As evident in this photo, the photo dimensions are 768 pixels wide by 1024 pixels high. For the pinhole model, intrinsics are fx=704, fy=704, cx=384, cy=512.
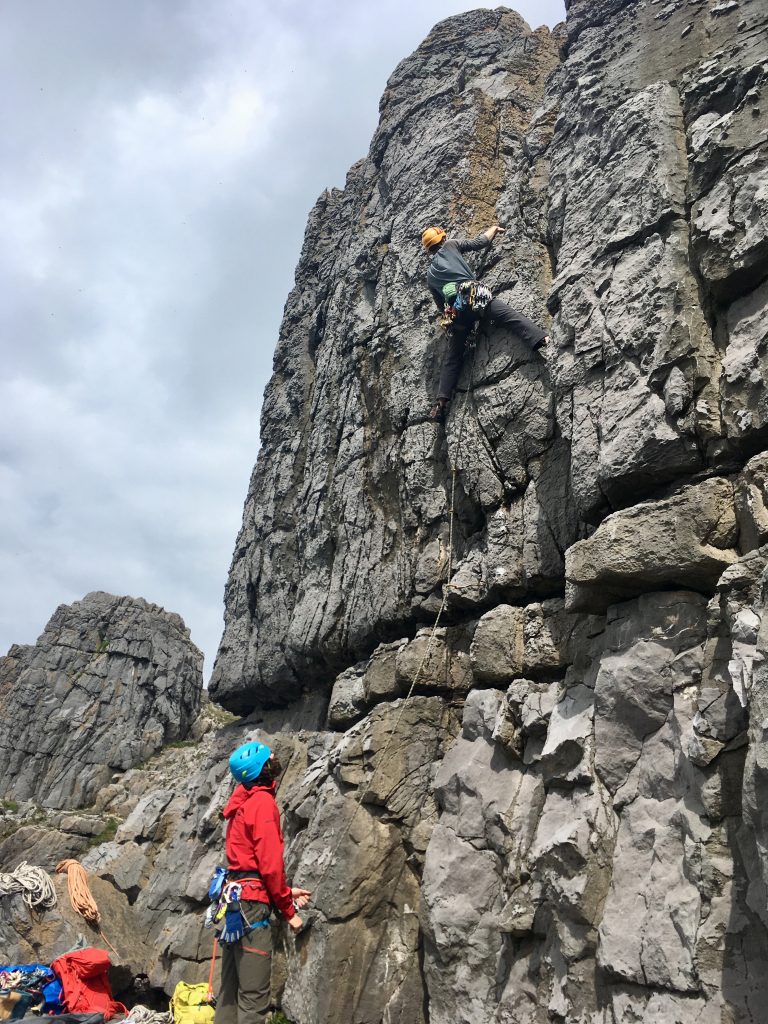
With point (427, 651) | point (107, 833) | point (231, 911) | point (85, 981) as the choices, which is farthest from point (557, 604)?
point (107, 833)

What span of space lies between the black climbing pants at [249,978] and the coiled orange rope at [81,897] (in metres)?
6.06

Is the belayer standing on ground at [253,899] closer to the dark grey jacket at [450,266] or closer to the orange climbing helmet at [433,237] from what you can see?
the dark grey jacket at [450,266]

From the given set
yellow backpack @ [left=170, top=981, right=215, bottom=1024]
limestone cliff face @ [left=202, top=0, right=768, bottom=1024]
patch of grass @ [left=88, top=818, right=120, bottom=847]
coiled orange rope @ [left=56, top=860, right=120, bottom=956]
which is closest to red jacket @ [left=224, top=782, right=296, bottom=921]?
limestone cliff face @ [left=202, top=0, right=768, bottom=1024]

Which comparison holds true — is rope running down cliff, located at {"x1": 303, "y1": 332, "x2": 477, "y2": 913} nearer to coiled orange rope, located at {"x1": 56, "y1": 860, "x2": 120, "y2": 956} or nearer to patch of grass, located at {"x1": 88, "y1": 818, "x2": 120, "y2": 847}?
coiled orange rope, located at {"x1": 56, "y1": 860, "x2": 120, "y2": 956}

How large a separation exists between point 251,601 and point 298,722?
4.66 meters

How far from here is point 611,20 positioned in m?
12.5

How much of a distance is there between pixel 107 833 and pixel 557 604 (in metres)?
29.8

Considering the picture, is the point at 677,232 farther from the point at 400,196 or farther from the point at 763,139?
the point at 400,196

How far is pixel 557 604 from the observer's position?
10.0 m

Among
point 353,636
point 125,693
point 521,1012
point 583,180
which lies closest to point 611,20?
point 583,180

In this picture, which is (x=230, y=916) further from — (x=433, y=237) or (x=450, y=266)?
(x=433, y=237)

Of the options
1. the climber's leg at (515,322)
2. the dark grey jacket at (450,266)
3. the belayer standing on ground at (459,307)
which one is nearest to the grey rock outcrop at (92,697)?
the belayer standing on ground at (459,307)

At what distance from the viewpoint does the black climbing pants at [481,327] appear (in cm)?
1194

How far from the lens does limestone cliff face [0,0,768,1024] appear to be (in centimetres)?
675
